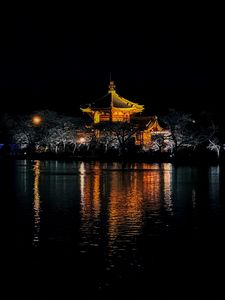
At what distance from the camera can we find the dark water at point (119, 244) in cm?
1124

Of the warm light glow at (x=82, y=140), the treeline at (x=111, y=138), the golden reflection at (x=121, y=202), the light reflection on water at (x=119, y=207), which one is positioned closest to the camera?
the light reflection on water at (x=119, y=207)

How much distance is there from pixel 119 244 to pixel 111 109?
5599cm

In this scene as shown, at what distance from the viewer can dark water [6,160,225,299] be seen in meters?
11.2

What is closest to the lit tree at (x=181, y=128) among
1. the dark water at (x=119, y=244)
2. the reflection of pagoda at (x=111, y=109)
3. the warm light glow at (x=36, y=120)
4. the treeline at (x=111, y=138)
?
the treeline at (x=111, y=138)

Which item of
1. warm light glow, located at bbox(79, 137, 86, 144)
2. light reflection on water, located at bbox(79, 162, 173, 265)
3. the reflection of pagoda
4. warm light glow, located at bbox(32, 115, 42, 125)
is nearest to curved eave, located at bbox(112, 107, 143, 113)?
the reflection of pagoda

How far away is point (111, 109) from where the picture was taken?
70188 millimetres

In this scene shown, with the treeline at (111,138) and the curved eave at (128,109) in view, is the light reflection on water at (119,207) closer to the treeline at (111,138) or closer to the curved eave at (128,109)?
the treeline at (111,138)

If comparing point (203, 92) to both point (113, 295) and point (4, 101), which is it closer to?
point (4, 101)

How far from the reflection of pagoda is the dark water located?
43.4 metres

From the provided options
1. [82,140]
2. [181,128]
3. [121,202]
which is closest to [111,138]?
[82,140]

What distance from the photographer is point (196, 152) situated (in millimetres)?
58594

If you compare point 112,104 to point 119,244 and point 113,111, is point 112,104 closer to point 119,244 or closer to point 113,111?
point 113,111

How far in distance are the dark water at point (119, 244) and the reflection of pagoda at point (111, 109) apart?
→ 43390mm

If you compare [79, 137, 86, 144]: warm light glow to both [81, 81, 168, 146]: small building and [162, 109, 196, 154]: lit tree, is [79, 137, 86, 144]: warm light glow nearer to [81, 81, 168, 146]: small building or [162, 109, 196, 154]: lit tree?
[81, 81, 168, 146]: small building
